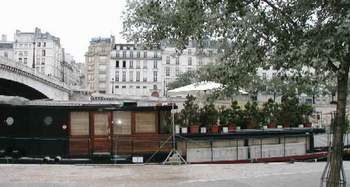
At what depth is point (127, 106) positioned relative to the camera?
18531 millimetres

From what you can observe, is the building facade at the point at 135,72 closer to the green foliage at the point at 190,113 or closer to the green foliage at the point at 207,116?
the green foliage at the point at 207,116

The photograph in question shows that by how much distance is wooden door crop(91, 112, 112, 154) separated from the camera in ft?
60.6

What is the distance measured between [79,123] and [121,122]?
54.3 inches

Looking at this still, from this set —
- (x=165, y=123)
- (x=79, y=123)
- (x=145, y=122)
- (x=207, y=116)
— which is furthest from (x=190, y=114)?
(x=79, y=123)

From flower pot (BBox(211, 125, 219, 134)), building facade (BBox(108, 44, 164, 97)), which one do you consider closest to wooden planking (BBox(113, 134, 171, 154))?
flower pot (BBox(211, 125, 219, 134))

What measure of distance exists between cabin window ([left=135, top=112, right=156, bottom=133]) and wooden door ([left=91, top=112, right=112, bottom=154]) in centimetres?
90

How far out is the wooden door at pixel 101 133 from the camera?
18.5 metres

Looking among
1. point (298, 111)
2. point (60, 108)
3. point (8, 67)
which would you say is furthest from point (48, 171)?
point (8, 67)

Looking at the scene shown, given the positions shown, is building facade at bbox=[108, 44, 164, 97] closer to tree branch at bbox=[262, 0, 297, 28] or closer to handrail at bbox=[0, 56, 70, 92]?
handrail at bbox=[0, 56, 70, 92]

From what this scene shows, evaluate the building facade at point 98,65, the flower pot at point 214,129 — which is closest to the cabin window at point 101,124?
the flower pot at point 214,129

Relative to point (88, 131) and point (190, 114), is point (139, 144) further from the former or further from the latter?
point (190, 114)

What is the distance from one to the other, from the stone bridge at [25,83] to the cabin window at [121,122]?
22.6m

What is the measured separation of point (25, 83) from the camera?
1761 inches

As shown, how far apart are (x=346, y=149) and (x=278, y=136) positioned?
4.28 meters
